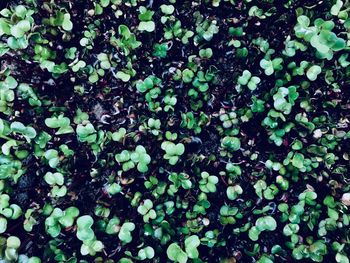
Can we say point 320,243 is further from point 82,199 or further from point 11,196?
point 11,196

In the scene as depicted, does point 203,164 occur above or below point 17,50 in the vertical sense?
below

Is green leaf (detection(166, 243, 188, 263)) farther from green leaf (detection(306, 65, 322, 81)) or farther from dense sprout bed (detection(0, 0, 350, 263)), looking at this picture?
green leaf (detection(306, 65, 322, 81))

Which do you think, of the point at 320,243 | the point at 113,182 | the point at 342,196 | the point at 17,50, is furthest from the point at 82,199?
the point at 342,196

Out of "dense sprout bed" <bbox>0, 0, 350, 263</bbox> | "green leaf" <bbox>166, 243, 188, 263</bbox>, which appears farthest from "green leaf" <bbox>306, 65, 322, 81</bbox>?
"green leaf" <bbox>166, 243, 188, 263</bbox>

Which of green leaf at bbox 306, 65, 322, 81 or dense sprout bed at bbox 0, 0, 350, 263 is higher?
green leaf at bbox 306, 65, 322, 81

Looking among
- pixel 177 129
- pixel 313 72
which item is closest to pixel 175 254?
pixel 177 129

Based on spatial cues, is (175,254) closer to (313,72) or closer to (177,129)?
(177,129)

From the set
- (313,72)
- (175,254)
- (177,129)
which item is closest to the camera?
(175,254)

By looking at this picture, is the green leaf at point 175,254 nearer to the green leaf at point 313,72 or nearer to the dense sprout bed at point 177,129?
the dense sprout bed at point 177,129
